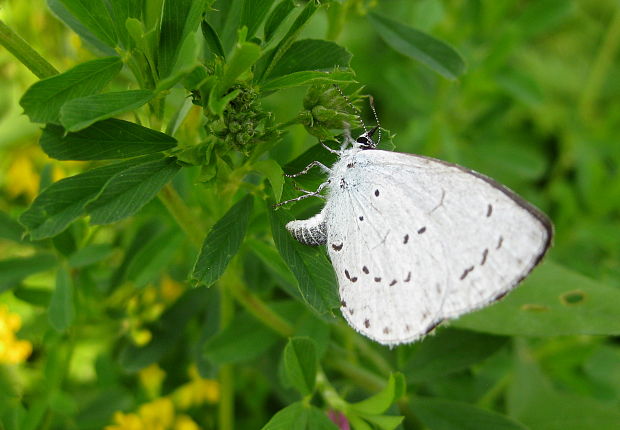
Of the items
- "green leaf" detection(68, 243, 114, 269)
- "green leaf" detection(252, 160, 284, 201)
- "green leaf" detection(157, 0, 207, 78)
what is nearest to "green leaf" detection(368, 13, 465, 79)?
"green leaf" detection(252, 160, 284, 201)

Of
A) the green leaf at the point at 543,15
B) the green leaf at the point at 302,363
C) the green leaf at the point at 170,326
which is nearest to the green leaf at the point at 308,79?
the green leaf at the point at 302,363

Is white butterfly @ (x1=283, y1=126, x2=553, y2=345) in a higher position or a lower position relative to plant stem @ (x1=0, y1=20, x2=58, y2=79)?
lower

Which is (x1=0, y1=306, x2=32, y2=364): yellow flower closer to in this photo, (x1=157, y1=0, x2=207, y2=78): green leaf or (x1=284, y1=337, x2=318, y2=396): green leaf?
(x1=284, y1=337, x2=318, y2=396): green leaf

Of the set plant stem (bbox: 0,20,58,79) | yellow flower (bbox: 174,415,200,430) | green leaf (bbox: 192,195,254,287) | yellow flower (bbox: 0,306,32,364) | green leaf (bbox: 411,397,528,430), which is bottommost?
yellow flower (bbox: 174,415,200,430)

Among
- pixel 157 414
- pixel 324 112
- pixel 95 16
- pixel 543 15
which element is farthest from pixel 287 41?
pixel 543 15

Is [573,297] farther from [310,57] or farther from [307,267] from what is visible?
[310,57]

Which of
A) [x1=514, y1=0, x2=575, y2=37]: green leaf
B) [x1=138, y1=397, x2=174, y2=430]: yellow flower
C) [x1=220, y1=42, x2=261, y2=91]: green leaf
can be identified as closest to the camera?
[x1=220, y1=42, x2=261, y2=91]: green leaf

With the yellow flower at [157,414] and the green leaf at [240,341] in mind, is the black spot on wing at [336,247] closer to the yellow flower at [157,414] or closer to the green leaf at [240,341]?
the green leaf at [240,341]
